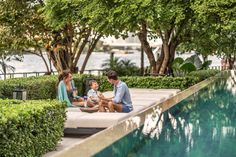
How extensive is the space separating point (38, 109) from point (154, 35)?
755 inches

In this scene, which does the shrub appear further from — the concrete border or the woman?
the woman

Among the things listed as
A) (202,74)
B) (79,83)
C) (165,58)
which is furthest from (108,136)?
(202,74)

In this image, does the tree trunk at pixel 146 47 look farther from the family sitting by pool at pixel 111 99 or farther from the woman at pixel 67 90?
the family sitting by pool at pixel 111 99

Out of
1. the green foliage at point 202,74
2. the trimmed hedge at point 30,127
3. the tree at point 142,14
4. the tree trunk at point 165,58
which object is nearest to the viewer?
the trimmed hedge at point 30,127

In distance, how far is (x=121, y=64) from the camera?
2702 cm

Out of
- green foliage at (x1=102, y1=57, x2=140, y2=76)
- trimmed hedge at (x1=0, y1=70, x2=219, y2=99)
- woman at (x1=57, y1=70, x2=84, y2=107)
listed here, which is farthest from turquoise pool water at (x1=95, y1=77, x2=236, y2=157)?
green foliage at (x1=102, y1=57, x2=140, y2=76)

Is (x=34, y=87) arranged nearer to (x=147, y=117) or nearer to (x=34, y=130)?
(x=147, y=117)

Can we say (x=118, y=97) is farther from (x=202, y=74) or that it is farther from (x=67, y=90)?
(x=202, y=74)

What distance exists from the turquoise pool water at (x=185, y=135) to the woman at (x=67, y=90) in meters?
2.22

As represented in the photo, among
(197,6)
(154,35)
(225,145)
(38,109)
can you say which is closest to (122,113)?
(225,145)

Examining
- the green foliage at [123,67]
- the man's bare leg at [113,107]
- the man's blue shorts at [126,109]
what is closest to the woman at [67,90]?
the man's bare leg at [113,107]

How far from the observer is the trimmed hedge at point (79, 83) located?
13.4m

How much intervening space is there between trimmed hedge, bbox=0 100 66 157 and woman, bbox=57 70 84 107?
320 cm

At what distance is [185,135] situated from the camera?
394 inches
